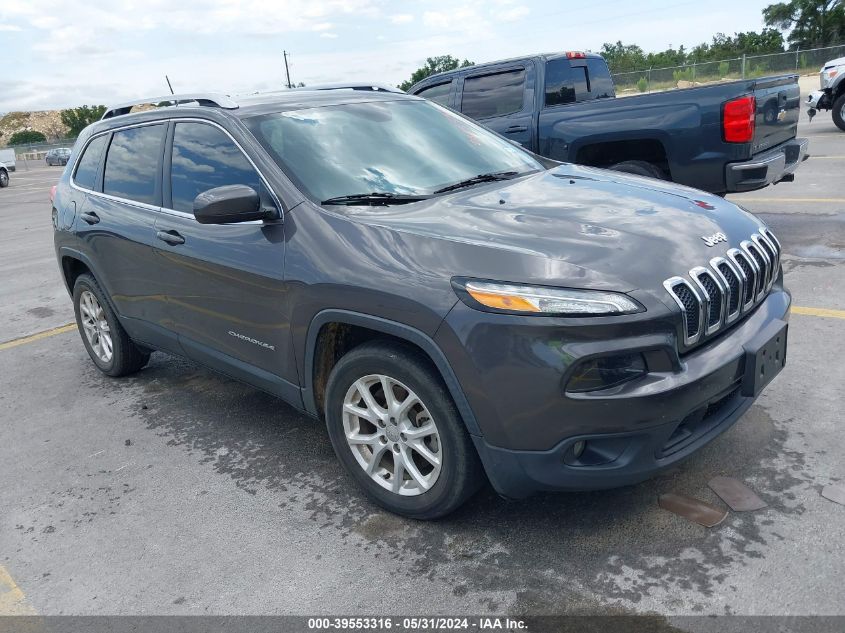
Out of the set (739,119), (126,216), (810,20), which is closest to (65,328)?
(126,216)

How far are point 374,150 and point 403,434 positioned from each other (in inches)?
57.6

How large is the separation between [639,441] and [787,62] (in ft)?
121

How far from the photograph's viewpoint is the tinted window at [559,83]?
779 centimetres

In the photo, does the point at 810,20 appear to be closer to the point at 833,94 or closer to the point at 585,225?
the point at 833,94

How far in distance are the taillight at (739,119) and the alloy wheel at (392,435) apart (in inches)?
178

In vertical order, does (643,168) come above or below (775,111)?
below

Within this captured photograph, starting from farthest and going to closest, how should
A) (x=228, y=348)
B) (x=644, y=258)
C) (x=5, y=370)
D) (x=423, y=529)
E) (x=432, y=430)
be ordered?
(x=5, y=370) < (x=228, y=348) < (x=423, y=529) < (x=432, y=430) < (x=644, y=258)

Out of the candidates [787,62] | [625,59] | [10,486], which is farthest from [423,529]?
[625,59]

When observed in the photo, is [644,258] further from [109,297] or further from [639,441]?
[109,297]

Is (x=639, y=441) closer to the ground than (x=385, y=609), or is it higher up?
higher up

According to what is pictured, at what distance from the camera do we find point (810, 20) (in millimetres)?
55500

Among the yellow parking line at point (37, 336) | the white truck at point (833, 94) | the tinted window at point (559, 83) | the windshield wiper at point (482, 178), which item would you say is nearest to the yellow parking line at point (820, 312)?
the windshield wiper at point (482, 178)

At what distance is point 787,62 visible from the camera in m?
33.7

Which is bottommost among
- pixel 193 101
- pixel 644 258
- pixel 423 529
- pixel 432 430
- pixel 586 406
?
pixel 423 529
